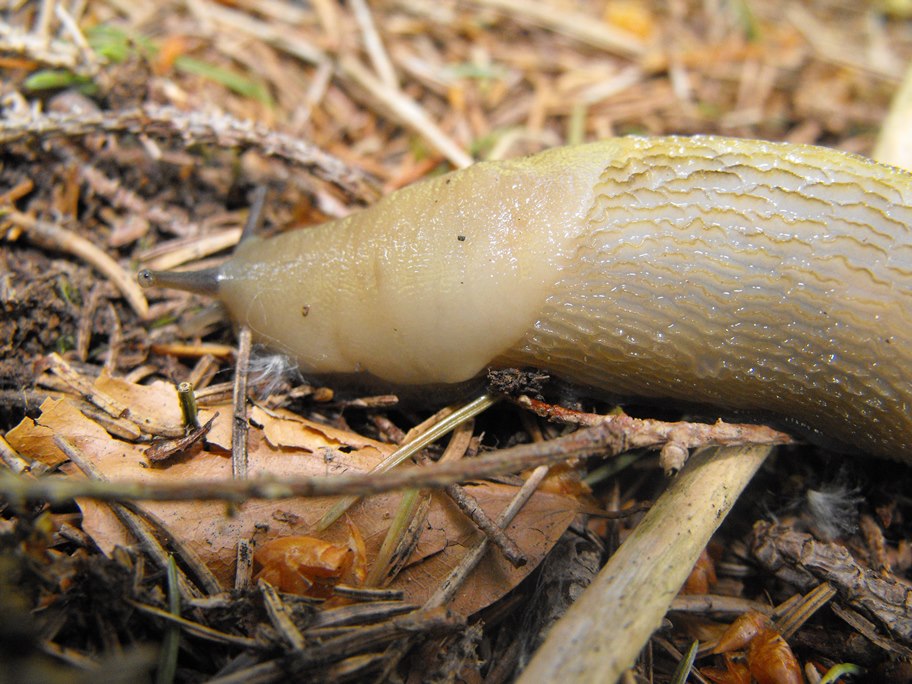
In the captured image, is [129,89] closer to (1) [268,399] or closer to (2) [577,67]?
(1) [268,399]

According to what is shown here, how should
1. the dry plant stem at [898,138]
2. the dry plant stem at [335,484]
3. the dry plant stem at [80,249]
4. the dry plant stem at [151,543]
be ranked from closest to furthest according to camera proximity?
1. the dry plant stem at [335,484]
2. the dry plant stem at [151,543]
3. the dry plant stem at [80,249]
4. the dry plant stem at [898,138]

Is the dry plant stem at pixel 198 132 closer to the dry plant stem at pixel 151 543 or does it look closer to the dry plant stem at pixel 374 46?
the dry plant stem at pixel 374 46

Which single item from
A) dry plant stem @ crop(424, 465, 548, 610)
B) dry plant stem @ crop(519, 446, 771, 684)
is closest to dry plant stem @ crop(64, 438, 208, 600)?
dry plant stem @ crop(424, 465, 548, 610)

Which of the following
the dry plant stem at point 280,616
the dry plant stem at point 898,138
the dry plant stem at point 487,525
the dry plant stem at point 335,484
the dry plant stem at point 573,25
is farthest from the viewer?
the dry plant stem at point 573,25

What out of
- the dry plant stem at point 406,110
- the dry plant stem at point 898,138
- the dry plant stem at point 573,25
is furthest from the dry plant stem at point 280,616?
the dry plant stem at point 573,25

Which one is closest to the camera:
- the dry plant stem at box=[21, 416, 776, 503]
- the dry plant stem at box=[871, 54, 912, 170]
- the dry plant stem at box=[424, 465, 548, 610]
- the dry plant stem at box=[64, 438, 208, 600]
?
the dry plant stem at box=[21, 416, 776, 503]

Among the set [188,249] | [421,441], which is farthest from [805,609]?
[188,249]

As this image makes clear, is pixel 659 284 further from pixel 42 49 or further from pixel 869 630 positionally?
pixel 42 49

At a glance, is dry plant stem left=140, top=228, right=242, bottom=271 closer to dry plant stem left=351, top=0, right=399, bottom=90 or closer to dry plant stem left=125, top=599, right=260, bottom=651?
dry plant stem left=351, top=0, right=399, bottom=90
